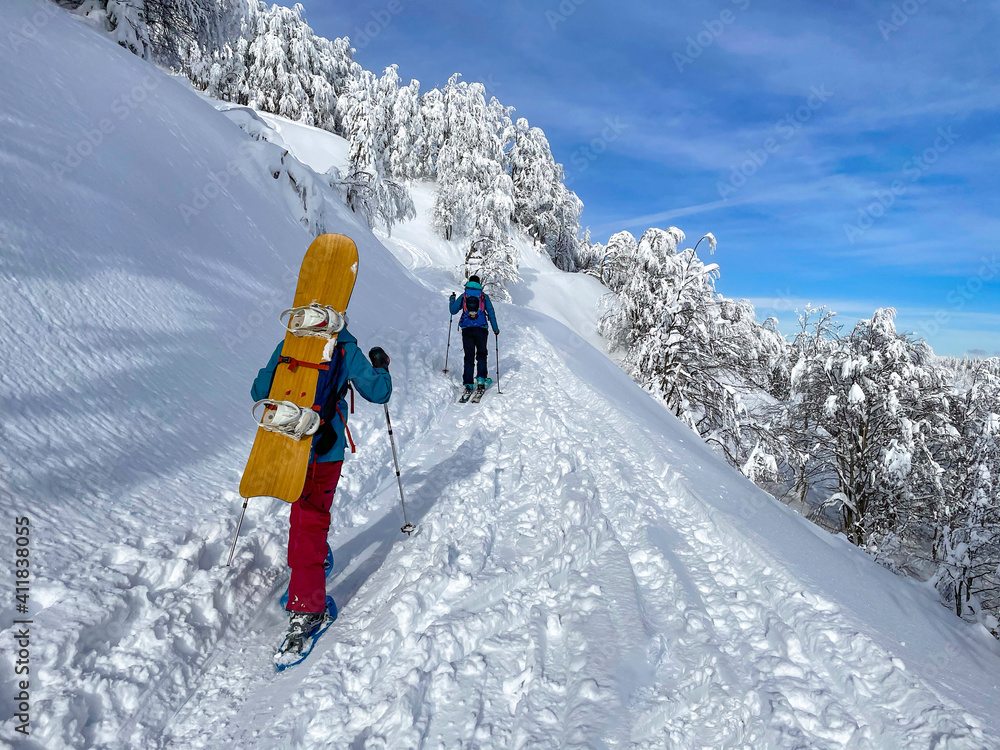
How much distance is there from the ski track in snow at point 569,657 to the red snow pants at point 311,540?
30 cm

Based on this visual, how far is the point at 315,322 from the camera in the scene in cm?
292

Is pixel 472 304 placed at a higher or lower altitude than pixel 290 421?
higher

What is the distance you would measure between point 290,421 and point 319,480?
0.46 meters

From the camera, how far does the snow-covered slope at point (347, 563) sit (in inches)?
93.2

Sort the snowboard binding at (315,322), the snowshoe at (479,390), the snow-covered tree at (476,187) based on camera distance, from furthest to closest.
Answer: the snow-covered tree at (476,187) < the snowshoe at (479,390) < the snowboard binding at (315,322)

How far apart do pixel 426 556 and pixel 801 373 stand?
16544 millimetres

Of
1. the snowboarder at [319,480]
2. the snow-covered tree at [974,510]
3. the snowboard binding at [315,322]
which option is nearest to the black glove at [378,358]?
the snowboarder at [319,480]

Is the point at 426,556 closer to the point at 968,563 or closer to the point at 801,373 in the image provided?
the point at 968,563

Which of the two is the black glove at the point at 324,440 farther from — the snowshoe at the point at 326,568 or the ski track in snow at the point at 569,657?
the ski track in snow at the point at 569,657

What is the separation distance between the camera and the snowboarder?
283 cm

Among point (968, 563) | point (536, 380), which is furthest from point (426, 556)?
point (968, 563)

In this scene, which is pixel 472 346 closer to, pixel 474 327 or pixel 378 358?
pixel 474 327

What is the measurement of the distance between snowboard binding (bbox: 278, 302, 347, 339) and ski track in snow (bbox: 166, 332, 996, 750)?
1.81 m

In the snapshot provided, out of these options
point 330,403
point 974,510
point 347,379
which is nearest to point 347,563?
point 330,403
